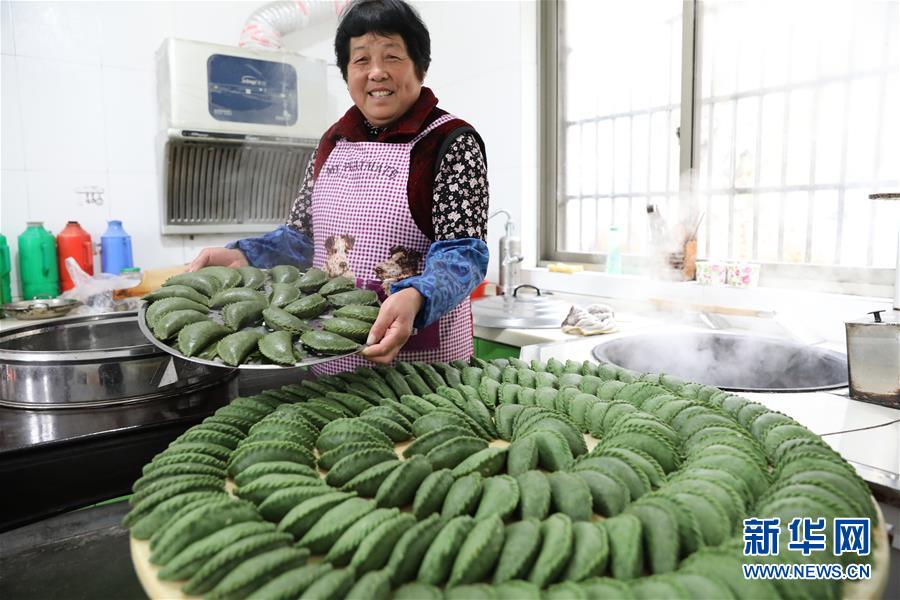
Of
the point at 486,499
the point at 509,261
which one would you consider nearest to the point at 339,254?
the point at 486,499

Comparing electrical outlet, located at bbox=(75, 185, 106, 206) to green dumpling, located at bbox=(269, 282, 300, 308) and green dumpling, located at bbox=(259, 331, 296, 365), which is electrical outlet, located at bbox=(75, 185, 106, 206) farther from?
green dumpling, located at bbox=(259, 331, 296, 365)

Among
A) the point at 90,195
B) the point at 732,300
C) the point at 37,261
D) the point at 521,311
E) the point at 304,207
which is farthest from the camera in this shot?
the point at 90,195

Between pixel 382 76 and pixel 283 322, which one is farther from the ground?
pixel 382 76

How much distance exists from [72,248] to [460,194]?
299 cm

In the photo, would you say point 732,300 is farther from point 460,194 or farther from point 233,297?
point 233,297

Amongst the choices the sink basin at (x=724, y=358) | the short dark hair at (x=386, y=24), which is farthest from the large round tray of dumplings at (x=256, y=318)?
the sink basin at (x=724, y=358)

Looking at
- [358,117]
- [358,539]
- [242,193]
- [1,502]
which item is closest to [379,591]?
[358,539]

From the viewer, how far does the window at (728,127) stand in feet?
9.50

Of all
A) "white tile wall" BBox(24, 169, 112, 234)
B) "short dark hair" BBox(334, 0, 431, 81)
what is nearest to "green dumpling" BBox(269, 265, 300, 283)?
"short dark hair" BBox(334, 0, 431, 81)

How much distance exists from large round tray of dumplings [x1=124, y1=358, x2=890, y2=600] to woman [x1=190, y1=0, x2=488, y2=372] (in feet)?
1.92

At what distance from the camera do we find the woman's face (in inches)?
77.8

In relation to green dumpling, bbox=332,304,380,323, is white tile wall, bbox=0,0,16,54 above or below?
above

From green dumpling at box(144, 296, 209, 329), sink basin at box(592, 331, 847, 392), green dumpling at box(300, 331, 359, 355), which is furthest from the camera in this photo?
sink basin at box(592, 331, 847, 392)

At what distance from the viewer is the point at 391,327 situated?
1559 mm
